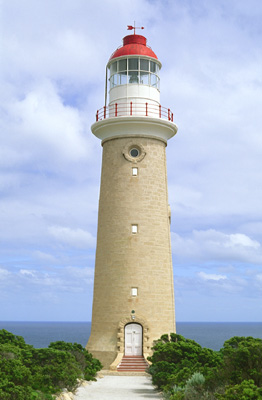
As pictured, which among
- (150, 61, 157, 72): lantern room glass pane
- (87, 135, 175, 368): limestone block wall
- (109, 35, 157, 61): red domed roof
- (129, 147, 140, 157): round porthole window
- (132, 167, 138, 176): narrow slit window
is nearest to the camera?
(87, 135, 175, 368): limestone block wall

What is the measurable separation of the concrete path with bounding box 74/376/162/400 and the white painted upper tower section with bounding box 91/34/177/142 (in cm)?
1368

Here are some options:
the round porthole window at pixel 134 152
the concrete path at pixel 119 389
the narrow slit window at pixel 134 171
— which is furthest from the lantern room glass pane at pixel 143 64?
the concrete path at pixel 119 389

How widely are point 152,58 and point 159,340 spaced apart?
1626cm

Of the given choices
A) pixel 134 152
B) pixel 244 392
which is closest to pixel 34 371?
pixel 244 392

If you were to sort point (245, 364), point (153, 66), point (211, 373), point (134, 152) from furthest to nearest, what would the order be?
point (153, 66) < point (134, 152) < point (211, 373) < point (245, 364)

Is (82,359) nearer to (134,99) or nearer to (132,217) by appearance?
(132,217)

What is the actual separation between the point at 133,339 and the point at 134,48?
16.8 meters

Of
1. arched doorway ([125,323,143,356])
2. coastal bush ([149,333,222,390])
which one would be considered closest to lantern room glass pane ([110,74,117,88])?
arched doorway ([125,323,143,356])

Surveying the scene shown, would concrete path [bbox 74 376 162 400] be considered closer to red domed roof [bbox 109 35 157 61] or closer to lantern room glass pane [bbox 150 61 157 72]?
lantern room glass pane [bbox 150 61 157 72]

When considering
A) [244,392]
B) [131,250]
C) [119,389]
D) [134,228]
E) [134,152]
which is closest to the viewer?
[244,392]

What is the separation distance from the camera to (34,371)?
1933 cm

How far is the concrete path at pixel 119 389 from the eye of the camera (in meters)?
21.0

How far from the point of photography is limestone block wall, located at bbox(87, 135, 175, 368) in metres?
30.2

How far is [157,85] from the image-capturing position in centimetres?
3331
